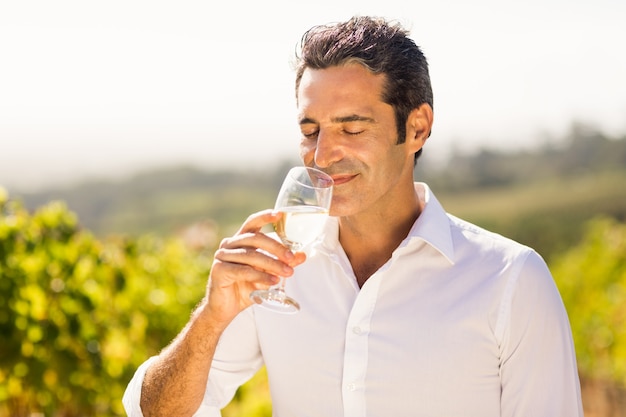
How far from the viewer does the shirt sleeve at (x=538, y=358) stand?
6.29ft

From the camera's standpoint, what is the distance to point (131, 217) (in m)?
17.6

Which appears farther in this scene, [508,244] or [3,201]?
[3,201]

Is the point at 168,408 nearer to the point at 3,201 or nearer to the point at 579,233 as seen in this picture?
the point at 3,201

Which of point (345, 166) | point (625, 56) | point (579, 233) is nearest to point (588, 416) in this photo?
point (345, 166)

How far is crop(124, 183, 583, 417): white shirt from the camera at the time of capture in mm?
1940

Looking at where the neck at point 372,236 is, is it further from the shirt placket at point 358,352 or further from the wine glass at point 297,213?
the wine glass at point 297,213

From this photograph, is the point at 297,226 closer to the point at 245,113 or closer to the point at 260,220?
the point at 260,220

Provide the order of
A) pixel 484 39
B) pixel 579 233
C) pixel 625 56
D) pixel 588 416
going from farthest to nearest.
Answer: pixel 484 39
pixel 625 56
pixel 579 233
pixel 588 416

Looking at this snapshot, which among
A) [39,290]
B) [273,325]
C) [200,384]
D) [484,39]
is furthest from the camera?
[484,39]

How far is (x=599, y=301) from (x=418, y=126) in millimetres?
6474

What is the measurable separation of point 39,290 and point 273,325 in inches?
63.8

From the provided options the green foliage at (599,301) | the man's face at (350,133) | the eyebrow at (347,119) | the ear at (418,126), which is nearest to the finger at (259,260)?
the man's face at (350,133)

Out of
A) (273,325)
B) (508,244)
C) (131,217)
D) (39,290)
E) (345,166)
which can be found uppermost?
(345,166)

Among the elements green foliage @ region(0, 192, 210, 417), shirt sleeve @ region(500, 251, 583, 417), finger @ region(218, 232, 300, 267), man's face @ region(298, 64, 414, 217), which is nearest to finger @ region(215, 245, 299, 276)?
finger @ region(218, 232, 300, 267)
